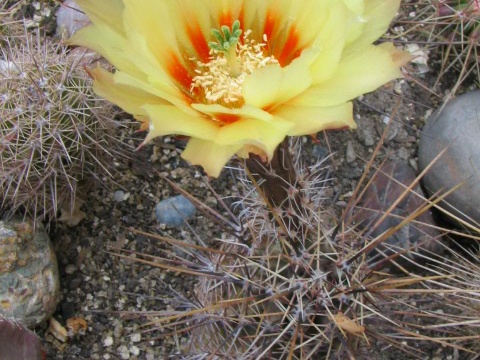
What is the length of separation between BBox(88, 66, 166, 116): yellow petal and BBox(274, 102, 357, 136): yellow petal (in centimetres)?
22

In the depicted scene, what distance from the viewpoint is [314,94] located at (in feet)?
3.81

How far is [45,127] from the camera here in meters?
1.68

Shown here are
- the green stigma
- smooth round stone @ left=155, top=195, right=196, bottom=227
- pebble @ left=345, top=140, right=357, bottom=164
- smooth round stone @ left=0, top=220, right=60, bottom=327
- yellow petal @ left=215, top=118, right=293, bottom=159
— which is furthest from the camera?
pebble @ left=345, top=140, right=357, bottom=164

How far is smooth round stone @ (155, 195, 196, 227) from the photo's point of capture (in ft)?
6.72

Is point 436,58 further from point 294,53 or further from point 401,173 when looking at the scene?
point 294,53

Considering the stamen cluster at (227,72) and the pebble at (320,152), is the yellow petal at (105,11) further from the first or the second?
the pebble at (320,152)

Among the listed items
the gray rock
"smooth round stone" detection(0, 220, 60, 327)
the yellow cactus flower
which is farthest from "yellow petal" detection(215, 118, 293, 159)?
the gray rock

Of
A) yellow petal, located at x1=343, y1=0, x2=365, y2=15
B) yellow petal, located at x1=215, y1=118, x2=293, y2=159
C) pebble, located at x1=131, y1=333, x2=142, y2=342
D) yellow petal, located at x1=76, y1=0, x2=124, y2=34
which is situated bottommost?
pebble, located at x1=131, y1=333, x2=142, y2=342

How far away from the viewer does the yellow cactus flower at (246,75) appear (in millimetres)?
1089

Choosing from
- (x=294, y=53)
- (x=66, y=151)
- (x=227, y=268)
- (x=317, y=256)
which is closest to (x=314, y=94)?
(x=294, y=53)

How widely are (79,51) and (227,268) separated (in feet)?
2.65

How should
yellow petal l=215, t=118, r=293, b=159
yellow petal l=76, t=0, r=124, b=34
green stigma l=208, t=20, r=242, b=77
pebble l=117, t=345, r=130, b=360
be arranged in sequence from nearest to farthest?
yellow petal l=215, t=118, r=293, b=159
yellow petal l=76, t=0, r=124, b=34
green stigma l=208, t=20, r=242, b=77
pebble l=117, t=345, r=130, b=360

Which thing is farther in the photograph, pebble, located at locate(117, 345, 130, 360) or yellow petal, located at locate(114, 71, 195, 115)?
pebble, located at locate(117, 345, 130, 360)

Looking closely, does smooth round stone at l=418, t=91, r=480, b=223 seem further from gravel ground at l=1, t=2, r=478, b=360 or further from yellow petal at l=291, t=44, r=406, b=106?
yellow petal at l=291, t=44, r=406, b=106
